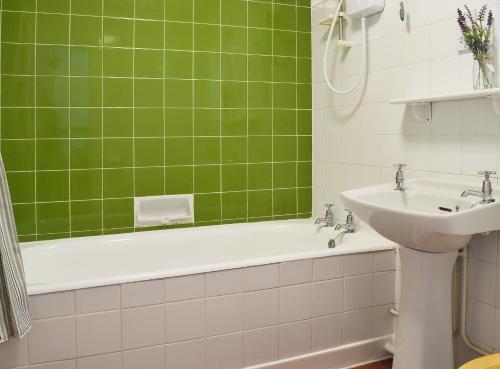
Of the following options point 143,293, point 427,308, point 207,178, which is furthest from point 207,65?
point 427,308

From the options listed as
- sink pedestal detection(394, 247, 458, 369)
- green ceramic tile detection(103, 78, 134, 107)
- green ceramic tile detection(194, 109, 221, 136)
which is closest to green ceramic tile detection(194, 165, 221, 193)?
green ceramic tile detection(194, 109, 221, 136)

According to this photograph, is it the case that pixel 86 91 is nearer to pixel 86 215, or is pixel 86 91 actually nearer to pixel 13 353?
pixel 86 215

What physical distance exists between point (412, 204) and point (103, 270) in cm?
165

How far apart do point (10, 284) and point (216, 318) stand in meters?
0.82

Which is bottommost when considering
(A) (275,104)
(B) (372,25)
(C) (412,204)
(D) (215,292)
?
(D) (215,292)

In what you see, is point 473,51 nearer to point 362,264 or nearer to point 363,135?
point 363,135

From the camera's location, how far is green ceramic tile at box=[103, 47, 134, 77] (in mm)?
2586

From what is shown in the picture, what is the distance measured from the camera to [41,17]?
245cm

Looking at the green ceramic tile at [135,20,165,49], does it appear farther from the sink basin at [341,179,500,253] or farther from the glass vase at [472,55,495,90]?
the glass vase at [472,55,495,90]

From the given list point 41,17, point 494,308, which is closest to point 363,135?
point 494,308

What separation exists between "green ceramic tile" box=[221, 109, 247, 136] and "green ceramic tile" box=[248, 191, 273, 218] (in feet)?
1.33

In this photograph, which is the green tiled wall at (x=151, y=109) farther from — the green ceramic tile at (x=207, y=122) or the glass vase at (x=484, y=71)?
the glass vase at (x=484, y=71)

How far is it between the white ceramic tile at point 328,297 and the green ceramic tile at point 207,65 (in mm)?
1445

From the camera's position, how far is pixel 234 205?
2941 millimetres
